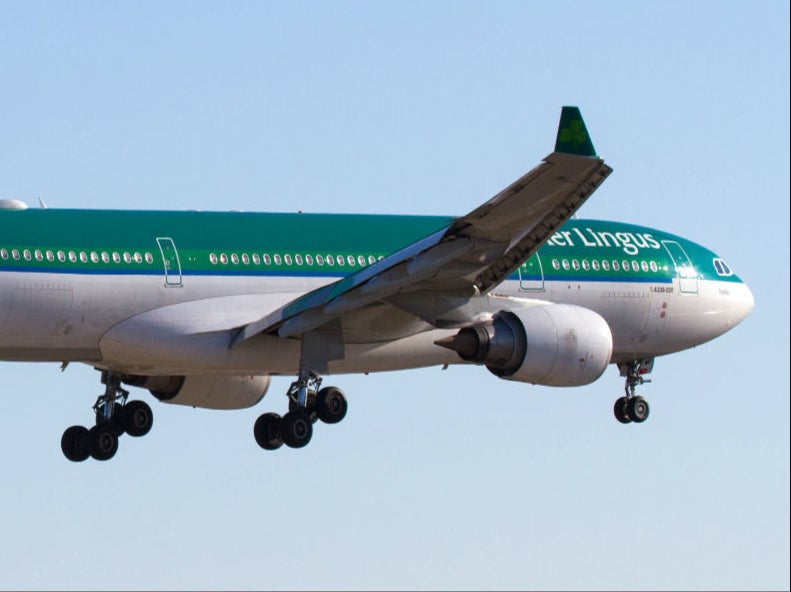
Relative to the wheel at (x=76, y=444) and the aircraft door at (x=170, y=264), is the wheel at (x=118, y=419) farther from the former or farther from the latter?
the aircraft door at (x=170, y=264)

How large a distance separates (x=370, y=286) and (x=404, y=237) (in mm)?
4452

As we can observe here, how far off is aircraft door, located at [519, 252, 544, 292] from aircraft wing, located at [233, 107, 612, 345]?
3.55 metres

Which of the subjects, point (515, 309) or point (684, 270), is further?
point (684, 270)

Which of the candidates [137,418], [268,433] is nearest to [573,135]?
[268,433]

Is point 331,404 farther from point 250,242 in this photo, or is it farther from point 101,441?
point 101,441

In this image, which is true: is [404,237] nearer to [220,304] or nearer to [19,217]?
[220,304]

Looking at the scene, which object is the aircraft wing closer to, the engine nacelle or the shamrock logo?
the shamrock logo

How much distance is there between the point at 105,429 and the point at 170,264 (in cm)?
A: 442

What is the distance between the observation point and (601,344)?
127 feet

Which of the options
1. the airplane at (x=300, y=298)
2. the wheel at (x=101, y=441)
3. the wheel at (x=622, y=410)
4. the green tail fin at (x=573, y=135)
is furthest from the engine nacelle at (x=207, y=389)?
the green tail fin at (x=573, y=135)

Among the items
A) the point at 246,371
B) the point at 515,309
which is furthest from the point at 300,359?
the point at 515,309

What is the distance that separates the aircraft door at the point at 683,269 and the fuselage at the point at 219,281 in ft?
0.35

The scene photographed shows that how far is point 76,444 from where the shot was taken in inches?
1626

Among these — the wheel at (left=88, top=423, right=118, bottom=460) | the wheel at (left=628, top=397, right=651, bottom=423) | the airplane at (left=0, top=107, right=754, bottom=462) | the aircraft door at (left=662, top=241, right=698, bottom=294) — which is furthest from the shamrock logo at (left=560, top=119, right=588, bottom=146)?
the wheel at (left=628, top=397, right=651, bottom=423)
